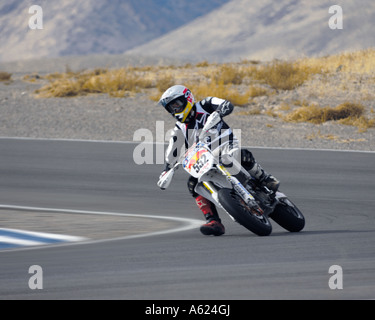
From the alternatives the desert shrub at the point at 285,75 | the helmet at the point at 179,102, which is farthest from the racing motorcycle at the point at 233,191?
the desert shrub at the point at 285,75

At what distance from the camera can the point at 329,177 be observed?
15.2m

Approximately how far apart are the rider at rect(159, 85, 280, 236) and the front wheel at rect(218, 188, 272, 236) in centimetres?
50

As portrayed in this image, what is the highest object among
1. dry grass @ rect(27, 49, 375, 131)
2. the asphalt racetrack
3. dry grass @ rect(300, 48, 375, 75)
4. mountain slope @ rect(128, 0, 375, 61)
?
mountain slope @ rect(128, 0, 375, 61)

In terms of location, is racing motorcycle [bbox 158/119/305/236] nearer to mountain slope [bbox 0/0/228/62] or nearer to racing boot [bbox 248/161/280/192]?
Result: racing boot [bbox 248/161/280/192]

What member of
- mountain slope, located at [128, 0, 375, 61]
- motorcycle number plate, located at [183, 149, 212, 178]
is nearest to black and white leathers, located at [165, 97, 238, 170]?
motorcycle number plate, located at [183, 149, 212, 178]

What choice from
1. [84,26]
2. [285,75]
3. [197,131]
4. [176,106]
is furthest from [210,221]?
[84,26]

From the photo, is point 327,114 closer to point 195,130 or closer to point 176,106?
point 195,130

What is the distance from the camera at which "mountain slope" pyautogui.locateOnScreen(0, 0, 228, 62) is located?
10325 centimetres

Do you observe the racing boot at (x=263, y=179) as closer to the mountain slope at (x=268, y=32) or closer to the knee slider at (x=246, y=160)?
the knee slider at (x=246, y=160)

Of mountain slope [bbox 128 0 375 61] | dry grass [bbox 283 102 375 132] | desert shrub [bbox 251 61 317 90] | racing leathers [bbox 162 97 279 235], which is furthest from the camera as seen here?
mountain slope [bbox 128 0 375 61]

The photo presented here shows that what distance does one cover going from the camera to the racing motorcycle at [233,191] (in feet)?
30.4

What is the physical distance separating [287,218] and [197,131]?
1325mm

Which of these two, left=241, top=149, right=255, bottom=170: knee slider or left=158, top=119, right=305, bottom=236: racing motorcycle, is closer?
left=158, top=119, right=305, bottom=236: racing motorcycle

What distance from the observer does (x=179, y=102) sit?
972cm
